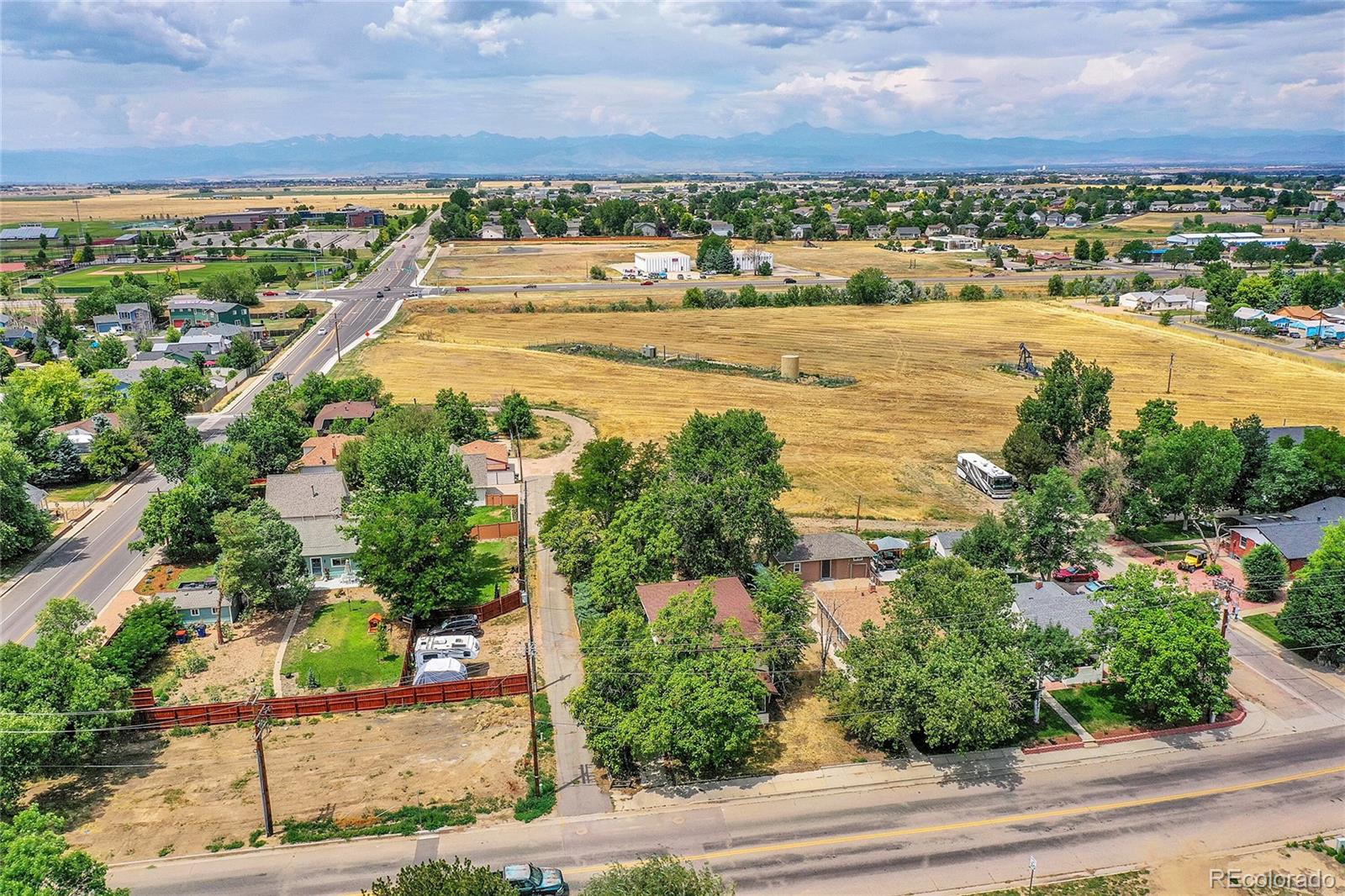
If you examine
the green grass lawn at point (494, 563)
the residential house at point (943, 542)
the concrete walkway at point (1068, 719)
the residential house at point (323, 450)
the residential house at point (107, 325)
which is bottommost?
the concrete walkway at point (1068, 719)

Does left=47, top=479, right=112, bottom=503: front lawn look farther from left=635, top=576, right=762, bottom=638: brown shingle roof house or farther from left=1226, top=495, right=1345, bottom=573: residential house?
left=1226, top=495, right=1345, bottom=573: residential house

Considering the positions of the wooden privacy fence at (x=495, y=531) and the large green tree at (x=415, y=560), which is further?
the wooden privacy fence at (x=495, y=531)

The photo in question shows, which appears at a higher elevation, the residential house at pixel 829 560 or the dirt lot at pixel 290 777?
the residential house at pixel 829 560

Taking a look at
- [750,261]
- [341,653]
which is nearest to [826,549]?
[341,653]

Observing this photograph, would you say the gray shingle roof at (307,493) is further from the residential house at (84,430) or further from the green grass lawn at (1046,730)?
the green grass lawn at (1046,730)

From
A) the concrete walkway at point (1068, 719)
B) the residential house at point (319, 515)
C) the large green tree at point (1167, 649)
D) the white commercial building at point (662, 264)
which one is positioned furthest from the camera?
the white commercial building at point (662, 264)

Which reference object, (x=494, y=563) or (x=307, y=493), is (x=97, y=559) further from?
(x=494, y=563)

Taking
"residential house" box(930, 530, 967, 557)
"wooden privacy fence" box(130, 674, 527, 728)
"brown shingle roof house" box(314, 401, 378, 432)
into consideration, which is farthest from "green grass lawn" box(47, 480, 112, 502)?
"residential house" box(930, 530, 967, 557)

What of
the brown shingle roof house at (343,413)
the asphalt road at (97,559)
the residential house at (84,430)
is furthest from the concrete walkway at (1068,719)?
the residential house at (84,430)

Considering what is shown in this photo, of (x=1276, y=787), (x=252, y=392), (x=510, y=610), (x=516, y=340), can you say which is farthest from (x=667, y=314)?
(x=1276, y=787)
